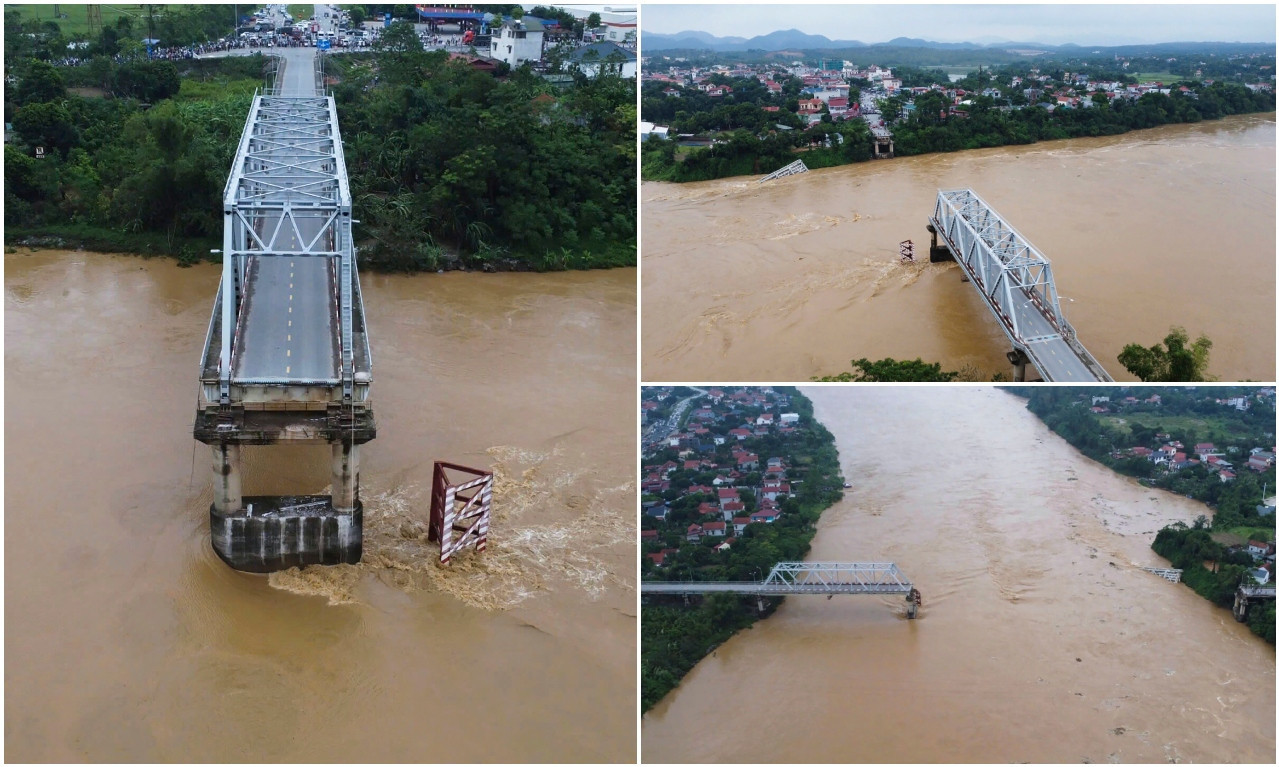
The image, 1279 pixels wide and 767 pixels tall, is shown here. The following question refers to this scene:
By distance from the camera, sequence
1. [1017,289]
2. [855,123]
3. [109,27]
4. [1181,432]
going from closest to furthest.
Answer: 1. [1017,289]
2. [1181,432]
3. [855,123]
4. [109,27]

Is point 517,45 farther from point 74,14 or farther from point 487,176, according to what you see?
point 74,14

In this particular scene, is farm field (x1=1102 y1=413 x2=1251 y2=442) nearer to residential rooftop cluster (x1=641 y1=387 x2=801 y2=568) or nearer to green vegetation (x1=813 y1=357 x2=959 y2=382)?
residential rooftop cluster (x1=641 y1=387 x2=801 y2=568)

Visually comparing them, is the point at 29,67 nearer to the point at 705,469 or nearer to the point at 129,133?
the point at 129,133

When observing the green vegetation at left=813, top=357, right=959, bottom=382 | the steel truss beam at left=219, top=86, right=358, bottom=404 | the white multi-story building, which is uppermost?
the white multi-story building

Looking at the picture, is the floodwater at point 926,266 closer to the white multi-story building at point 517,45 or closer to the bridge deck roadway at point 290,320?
the bridge deck roadway at point 290,320

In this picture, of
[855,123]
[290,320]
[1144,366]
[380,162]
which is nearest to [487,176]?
[380,162]

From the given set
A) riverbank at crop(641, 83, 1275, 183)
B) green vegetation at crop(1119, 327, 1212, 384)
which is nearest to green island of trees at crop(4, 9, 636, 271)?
riverbank at crop(641, 83, 1275, 183)
